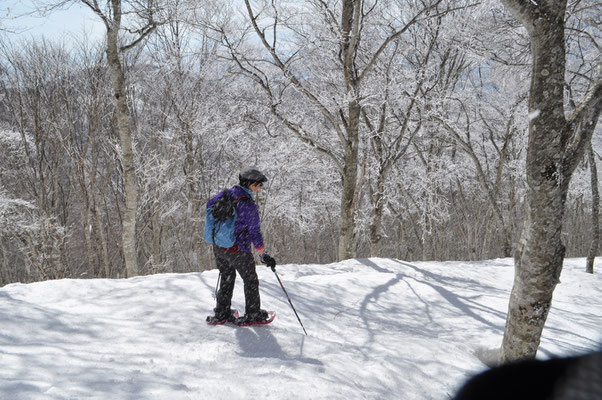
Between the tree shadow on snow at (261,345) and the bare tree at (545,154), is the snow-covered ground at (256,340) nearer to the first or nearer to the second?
the tree shadow on snow at (261,345)

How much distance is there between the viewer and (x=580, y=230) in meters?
27.0

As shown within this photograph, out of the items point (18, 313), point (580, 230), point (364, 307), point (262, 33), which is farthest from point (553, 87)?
point (580, 230)

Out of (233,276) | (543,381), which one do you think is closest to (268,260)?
(233,276)

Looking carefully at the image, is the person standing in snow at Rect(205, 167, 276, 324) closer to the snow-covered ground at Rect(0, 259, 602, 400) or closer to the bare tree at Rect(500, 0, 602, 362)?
the snow-covered ground at Rect(0, 259, 602, 400)

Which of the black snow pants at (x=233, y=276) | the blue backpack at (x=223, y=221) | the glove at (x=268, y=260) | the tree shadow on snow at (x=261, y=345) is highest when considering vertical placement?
the blue backpack at (x=223, y=221)

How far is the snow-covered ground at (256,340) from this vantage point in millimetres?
2555

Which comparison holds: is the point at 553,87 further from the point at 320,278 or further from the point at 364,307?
the point at 320,278

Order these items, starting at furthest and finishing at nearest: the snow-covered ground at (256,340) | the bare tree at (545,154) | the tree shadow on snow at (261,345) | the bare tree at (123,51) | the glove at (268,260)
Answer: the bare tree at (123,51) → the glove at (268,260) → the tree shadow on snow at (261,345) → the bare tree at (545,154) → the snow-covered ground at (256,340)

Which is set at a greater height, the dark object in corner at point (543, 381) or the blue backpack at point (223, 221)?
the blue backpack at point (223, 221)

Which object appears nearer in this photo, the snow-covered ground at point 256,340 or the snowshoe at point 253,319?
the snow-covered ground at point 256,340

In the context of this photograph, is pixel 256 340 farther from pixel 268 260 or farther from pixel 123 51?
pixel 123 51

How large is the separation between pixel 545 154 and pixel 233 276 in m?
3.27

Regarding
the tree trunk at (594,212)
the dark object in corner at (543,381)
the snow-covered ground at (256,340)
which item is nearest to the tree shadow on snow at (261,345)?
the snow-covered ground at (256,340)

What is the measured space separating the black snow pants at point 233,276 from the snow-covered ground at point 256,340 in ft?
0.83
